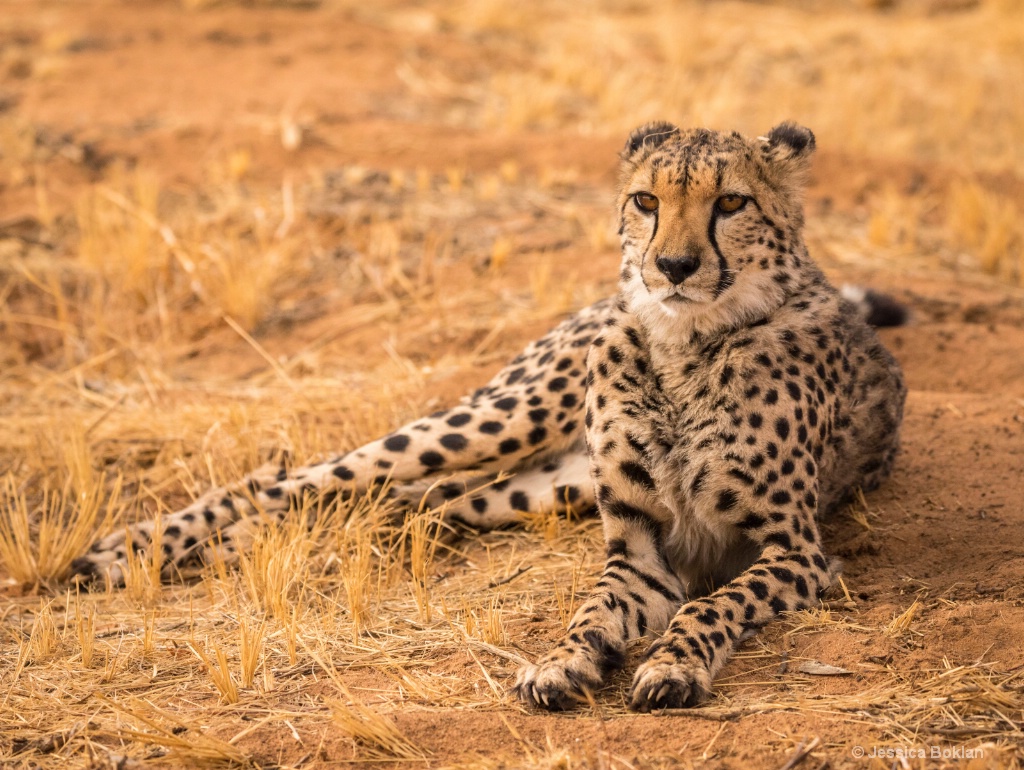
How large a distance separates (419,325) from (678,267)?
9.53ft

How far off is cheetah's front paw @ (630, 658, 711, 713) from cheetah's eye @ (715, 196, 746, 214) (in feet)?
3.65

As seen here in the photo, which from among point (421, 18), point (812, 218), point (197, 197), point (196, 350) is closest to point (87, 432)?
point (196, 350)

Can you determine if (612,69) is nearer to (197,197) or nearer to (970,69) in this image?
(970,69)

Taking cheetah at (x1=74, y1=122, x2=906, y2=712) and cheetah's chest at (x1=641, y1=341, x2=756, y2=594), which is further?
cheetah's chest at (x1=641, y1=341, x2=756, y2=594)

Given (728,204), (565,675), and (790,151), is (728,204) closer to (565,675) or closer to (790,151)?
(790,151)

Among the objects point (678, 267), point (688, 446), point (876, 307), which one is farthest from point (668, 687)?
point (876, 307)

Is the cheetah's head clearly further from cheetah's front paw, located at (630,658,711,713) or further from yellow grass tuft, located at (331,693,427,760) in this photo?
yellow grass tuft, located at (331,693,427,760)

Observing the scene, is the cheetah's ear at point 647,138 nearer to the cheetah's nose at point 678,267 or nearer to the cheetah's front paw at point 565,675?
the cheetah's nose at point 678,267

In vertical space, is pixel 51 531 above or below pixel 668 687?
below

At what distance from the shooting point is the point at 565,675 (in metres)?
2.78

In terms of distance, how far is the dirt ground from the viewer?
108 inches

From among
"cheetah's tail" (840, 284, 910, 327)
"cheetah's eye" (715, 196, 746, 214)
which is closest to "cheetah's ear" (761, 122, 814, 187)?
"cheetah's eye" (715, 196, 746, 214)

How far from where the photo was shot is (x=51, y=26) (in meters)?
10.3

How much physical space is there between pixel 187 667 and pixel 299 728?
0.55 metres
